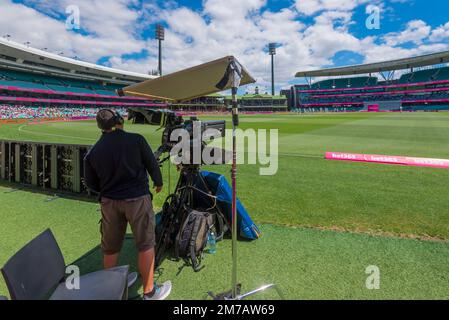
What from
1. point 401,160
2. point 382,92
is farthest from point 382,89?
point 401,160

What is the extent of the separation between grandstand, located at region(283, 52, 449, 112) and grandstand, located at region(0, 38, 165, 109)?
235 ft

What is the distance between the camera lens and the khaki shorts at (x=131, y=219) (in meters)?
2.43

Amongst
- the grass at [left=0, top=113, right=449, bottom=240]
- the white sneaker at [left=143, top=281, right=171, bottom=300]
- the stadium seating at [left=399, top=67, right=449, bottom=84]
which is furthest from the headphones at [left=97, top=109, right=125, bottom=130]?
the stadium seating at [left=399, top=67, right=449, bottom=84]

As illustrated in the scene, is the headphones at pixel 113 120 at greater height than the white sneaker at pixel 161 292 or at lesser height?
greater

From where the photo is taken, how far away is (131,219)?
244cm

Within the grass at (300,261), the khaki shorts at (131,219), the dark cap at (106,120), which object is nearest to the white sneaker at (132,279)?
the grass at (300,261)

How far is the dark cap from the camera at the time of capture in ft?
7.62

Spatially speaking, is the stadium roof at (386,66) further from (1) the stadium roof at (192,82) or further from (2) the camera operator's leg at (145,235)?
(2) the camera operator's leg at (145,235)

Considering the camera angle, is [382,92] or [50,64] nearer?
[50,64]

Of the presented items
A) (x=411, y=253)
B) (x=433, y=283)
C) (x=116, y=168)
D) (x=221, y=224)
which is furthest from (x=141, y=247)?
(x=411, y=253)

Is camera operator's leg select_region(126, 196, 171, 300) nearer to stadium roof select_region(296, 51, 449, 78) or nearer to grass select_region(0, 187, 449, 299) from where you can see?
grass select_region(0, 187, 449, 299)

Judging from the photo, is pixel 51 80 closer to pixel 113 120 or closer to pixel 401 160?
pixel 401 160

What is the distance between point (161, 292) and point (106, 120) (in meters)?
1.74

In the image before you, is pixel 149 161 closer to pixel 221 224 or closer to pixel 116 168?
pixel 116 168
